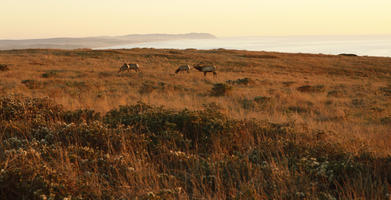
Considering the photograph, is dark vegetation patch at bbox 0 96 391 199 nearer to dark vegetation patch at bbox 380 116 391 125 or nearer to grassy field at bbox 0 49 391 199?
grassy field at bbox 0 49 391 199

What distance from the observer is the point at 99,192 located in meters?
3.22

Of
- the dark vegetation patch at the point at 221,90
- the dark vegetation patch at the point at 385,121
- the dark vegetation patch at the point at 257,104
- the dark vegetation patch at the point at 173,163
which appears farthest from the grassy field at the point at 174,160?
the dark vegetation patch at the point at 221,90

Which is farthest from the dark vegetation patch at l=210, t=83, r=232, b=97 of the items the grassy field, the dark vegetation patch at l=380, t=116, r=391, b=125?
the grassy field

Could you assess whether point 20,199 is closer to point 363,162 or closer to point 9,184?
point 9,184

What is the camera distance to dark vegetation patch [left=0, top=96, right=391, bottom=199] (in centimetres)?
328

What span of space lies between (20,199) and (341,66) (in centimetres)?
4742

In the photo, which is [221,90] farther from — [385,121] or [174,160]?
[174,160]

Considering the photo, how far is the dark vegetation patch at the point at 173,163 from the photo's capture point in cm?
Answer: 328

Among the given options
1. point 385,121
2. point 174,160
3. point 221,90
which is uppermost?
point 174,160

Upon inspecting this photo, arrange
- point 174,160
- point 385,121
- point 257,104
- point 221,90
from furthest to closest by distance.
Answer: point 221,90 < point 257,104 < point 385,121 < point 174,160

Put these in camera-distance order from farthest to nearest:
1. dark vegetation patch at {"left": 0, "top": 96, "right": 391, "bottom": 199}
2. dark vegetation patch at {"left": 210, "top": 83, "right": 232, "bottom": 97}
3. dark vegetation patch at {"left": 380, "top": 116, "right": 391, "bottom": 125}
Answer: dark vegetation patch at {"left": 210, "top": 83, "right": 232, "bottom": 97} → dark vegetation patch at {"left": 380, "top": 116, "right": 391, "bottom": 125} → dark vegetation patch at {"left": 0, "top": 96, "right": 391, "bottom": 199}

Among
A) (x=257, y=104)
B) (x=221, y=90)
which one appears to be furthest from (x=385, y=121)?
(x=221, y=90)

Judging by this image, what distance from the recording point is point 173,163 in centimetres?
441

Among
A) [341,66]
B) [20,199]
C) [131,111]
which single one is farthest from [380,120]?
[341,66]
